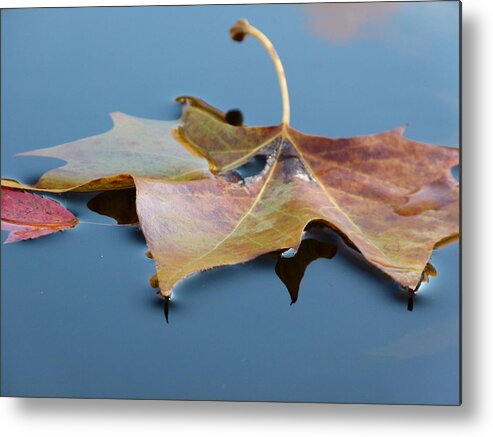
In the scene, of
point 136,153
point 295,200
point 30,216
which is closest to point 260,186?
point 295,200

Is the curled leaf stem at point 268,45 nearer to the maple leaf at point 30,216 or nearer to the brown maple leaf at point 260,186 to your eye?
the brown maple leaf at point 260,186

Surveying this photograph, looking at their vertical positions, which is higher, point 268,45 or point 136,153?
point 268,45

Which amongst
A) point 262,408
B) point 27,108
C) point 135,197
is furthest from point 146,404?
point 27,108

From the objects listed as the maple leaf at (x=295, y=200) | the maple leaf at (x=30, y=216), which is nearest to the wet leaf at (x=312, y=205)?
the maple leaf at (x=295, y=200)

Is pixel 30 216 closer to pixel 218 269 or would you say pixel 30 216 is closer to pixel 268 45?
pixel 218 269

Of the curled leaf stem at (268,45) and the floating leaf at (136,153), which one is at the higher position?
the curled leaf stem at (268,45)

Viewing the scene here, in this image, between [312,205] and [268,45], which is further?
[268,45]
